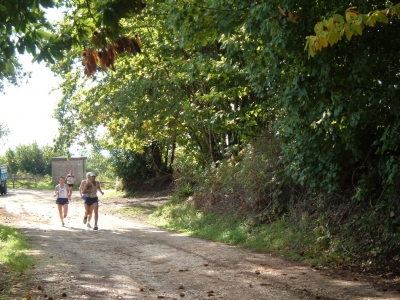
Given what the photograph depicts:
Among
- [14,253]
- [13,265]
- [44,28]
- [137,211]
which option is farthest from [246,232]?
[137,211]

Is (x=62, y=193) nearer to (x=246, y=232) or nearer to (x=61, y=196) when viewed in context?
(x=61, y=196)

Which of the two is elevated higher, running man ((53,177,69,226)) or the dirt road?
running man ((53,177,69,226))

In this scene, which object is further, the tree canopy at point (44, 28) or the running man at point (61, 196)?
the running man at point (61, 196)

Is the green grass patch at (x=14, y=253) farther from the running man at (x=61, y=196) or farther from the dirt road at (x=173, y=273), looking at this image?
the running man at (x=61, y=196)

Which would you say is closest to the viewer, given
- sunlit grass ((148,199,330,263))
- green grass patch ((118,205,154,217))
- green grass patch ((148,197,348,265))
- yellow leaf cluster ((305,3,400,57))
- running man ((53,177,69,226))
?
yellow leaf cluster ((305,3,400,57))

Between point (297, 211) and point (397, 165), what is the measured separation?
409cm

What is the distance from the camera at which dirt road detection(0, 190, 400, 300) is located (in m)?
8.56

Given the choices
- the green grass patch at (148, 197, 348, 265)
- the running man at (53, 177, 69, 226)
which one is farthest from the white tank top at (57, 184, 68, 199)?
the green grass patch at (148, 197, 348, 265)

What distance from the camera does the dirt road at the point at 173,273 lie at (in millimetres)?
8562

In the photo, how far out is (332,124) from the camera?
36.3 feet

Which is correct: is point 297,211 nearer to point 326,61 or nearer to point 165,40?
point 326,61

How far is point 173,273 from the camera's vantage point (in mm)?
10141

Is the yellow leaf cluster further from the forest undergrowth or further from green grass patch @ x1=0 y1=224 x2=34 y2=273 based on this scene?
green grass patch @ x1=0 y1=224 x2=34 y2=273

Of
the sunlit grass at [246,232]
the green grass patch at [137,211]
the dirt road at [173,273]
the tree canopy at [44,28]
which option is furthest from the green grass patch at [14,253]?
the green grass patch at [137,211]
